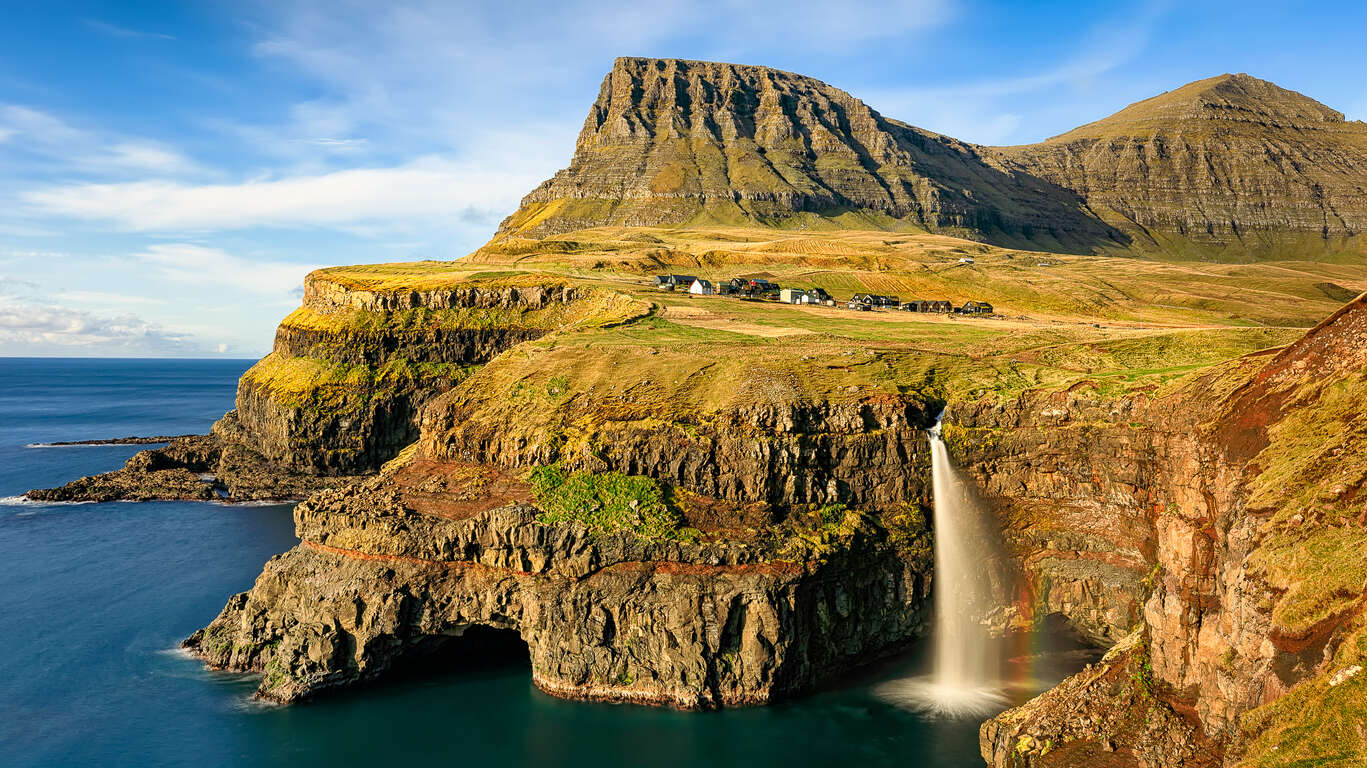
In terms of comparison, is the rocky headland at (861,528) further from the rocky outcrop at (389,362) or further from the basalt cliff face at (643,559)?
the rocky outcrop at (389,362)

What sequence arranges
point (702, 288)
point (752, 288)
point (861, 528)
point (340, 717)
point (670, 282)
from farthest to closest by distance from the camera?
1. point (670, 282)
2. point (752, 288)
3. point (702, 288)
4. point (861, 528)
5. point (340, 717)

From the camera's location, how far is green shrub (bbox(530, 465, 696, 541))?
4616 centimetres

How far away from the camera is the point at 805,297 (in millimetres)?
101125

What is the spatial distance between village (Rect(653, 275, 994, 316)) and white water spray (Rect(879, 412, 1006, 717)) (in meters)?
45.9

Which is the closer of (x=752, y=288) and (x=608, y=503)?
(x=608, y=503)

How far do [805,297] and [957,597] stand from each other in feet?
191

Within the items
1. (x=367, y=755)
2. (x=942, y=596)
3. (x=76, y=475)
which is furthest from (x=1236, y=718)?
(x=76, y=475)

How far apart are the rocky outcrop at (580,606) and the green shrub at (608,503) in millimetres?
959

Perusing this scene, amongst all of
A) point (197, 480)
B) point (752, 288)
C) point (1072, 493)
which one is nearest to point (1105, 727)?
point (1072, 493)

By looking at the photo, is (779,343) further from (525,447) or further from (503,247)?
(503,247)

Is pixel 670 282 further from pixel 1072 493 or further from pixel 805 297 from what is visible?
pixel 1072 493

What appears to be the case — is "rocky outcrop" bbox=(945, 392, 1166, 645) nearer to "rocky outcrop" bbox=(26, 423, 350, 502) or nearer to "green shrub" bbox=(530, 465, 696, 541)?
"green shrub" bbox=(530, 465, 696, 541)

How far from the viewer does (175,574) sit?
68375 millimetres

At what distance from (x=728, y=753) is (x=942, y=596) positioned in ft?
58.1
